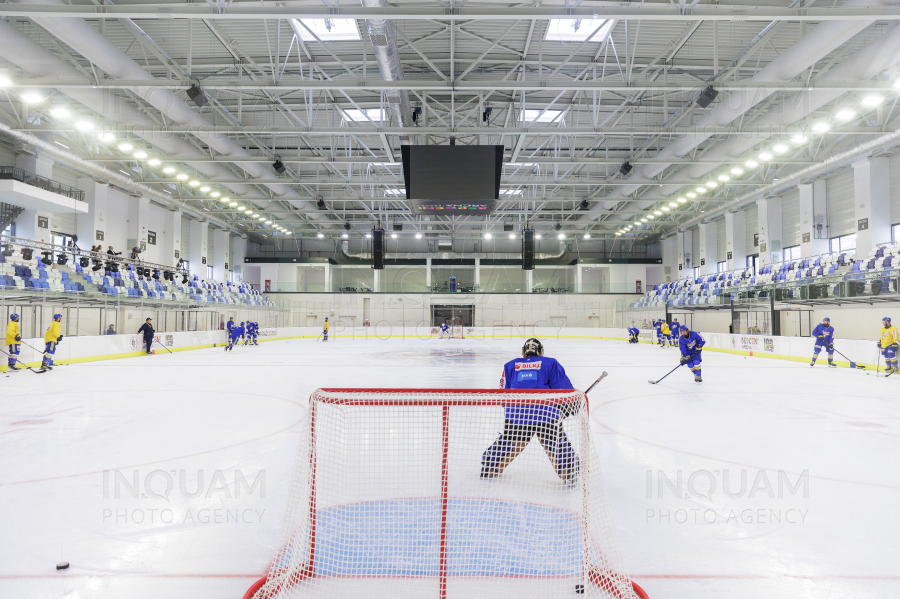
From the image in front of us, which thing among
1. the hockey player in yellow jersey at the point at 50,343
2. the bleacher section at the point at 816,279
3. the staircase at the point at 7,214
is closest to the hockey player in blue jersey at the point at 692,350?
the bleacher section at the point at 816,279

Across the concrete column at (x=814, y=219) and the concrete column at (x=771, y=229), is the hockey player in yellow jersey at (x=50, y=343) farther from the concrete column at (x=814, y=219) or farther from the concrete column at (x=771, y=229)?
the concrete column at (x=771, y=229)

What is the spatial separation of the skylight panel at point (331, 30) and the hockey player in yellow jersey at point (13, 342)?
382 inches

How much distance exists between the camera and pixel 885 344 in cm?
1098

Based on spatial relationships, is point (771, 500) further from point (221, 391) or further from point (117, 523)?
point (221, 391)

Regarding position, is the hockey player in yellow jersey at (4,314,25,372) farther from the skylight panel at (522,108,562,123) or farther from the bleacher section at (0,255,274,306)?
the skylight panel at (522,108,562,123)

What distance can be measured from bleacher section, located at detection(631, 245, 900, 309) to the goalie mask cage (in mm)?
17385

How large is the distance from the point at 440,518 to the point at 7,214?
23.2 meters

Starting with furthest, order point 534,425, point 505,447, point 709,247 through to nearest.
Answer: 1. point 709,247
2. point 505,447
3. point 534,425

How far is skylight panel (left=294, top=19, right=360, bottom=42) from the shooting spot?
37.5 ft

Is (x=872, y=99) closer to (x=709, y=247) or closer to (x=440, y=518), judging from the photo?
(x=440, y=518)

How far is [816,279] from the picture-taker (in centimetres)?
1791

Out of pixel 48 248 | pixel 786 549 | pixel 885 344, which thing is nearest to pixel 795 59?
pixel 885 344

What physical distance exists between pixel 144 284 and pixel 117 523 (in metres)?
20.4


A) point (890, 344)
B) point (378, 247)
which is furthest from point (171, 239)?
point (890, 344)
